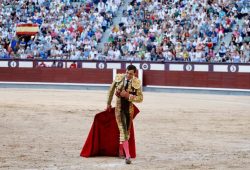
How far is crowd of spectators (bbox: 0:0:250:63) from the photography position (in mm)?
22625

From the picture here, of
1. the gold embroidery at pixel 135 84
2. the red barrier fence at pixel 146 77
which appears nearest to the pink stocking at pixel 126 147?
the gold embroidery at pixel 135 84

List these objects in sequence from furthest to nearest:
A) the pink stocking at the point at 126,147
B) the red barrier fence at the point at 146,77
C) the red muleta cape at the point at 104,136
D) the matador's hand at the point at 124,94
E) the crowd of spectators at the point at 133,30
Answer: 1. the red barrier fence at the point at 146,77
2. the crowd of spectators at the point at 133,30
3. the red muleta cape at the point at 104,136
4. the matador's hand at the point at 124,94
5. the pink stocking at the point at 126,147

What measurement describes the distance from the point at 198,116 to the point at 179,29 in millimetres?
8232

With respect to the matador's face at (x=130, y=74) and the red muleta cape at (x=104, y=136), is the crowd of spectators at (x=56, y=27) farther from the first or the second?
the matador's face at (x=130, y=74)

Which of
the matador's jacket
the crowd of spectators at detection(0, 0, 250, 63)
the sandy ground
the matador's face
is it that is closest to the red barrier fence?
the crowd of spectators at detection(0, 0, 250, 63)

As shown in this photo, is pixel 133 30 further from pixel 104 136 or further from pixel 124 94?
pixel 124 94

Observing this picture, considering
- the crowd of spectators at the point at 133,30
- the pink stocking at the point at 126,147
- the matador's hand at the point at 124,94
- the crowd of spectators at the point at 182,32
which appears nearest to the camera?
the pink stocking at the point at 126,147

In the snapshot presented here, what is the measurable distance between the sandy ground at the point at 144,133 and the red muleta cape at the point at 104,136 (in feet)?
0.82

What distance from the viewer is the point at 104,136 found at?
9.57 m

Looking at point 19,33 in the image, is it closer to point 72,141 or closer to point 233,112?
point 233,112

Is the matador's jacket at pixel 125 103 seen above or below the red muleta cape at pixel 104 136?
above

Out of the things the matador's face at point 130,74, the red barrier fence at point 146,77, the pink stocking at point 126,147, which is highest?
the matador's face at point 130,74

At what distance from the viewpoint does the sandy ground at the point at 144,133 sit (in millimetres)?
8828

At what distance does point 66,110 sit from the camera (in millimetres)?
15922
